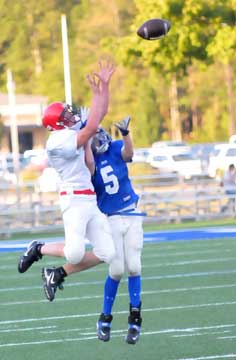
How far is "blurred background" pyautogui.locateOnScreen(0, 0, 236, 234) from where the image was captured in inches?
911

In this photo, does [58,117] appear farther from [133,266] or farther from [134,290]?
[134,290]

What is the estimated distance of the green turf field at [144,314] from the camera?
860 cm

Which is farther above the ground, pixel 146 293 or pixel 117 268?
pixel 117 268

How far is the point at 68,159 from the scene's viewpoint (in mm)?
8484

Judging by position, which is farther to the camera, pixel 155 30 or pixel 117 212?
pixel 155 30

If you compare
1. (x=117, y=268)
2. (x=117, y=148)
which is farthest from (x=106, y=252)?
(x=117, y=148)

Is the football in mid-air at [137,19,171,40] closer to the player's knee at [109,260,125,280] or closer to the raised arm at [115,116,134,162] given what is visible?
the raised arm at [115,116,134,162]

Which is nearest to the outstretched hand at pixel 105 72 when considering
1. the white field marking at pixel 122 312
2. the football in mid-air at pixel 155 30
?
the football in mid-air at pixel 155 30

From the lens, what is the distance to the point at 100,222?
8570 millimetres

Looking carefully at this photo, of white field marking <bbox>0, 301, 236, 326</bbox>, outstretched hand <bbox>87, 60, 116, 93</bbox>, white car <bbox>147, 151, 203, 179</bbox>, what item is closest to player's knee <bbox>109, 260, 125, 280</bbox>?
outstretched hand <bbox>87, 60, 116, 93</bbox>

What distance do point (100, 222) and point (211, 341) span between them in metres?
1.25

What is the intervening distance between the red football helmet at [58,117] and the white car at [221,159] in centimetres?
1735

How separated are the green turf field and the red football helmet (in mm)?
1695

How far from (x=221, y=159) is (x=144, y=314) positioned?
805 inches
